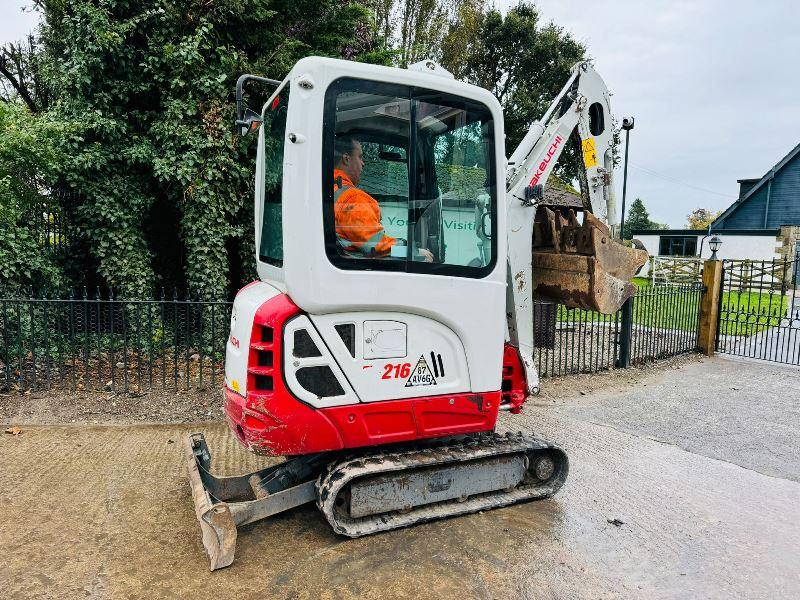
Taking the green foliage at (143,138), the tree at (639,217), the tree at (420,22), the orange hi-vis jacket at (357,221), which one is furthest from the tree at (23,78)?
the tree at (639,217)

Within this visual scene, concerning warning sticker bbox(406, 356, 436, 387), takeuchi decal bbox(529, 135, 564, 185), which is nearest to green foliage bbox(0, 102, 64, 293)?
warning sticker bbox(406, 356, 436, 387)

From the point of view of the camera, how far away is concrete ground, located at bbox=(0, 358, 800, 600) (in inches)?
122

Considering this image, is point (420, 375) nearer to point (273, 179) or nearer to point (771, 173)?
point (273, 179)

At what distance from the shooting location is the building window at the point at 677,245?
31938mm

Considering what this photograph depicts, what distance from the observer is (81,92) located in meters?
7.60

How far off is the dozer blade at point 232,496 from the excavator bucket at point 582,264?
233 cm

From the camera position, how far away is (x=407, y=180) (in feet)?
11.2

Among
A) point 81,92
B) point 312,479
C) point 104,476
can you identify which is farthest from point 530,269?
point 81,92

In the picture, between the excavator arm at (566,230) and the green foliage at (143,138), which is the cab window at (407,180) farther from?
the green foliage at (143,138)

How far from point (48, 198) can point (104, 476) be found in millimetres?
5167

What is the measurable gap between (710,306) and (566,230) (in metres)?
7.20

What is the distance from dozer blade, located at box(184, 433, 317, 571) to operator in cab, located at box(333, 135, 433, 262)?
157 cm

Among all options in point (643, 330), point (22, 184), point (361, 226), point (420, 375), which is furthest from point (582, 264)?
point (22, 184)

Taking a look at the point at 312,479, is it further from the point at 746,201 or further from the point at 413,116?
the point at 746,201
